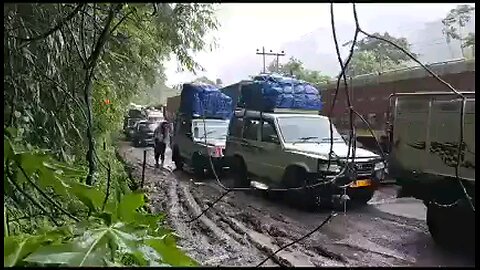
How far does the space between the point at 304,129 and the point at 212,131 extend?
14.1 ft

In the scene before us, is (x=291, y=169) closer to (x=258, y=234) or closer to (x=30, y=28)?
(x=258, y=234)

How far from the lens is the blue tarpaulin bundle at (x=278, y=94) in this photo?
10.6 m

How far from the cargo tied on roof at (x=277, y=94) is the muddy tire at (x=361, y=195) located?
2315 mm

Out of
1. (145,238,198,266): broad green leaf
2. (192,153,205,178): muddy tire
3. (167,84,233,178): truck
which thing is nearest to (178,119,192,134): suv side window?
(167,84,233,178): truck

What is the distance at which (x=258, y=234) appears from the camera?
7.36 meters

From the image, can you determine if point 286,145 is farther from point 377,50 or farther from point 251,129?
point 377,50

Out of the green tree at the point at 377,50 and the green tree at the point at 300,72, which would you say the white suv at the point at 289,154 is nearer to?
the green tree at the point at 377,50

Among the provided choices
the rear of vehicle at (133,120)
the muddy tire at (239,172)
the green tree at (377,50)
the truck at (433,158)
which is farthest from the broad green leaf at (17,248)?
the rear of vehicle at (133,120)

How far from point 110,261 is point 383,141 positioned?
6.80 m

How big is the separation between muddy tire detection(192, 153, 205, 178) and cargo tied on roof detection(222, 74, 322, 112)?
2.45m

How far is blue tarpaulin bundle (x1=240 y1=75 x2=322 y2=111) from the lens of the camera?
10594 millimetres

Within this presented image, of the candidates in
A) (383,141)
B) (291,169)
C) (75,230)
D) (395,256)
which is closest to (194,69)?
(291,169)

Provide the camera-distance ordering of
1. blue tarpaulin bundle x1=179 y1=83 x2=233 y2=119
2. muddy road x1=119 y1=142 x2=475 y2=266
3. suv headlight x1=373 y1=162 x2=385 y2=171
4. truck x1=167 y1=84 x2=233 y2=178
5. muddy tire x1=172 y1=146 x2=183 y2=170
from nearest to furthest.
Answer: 1. muddy road x1=119 y1=142 x2=475 y2=266
2. suv headlight x1=373 y1=162 x2=385 y2=171
3. truck x1=167 y1=84 x2=233 y2=178
4. blue tarpaulin bundle x1=179 y1=83 x2=233 y2=119
5. muddy tire x1=172 y1=146 x2=183 y2=170

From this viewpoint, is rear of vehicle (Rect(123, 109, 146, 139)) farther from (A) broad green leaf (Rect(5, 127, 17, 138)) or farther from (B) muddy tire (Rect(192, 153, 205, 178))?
(A) broad green leaf (Rect(5, 127, 17, 138))
